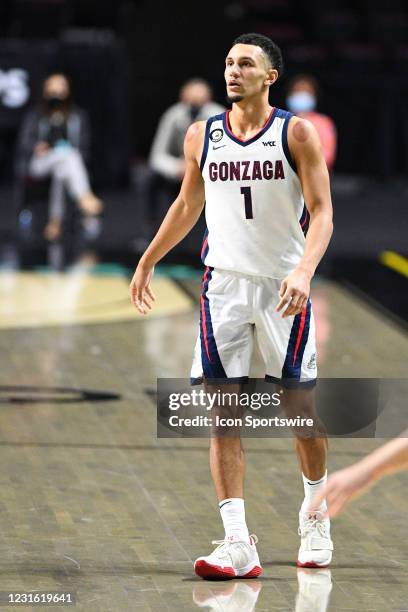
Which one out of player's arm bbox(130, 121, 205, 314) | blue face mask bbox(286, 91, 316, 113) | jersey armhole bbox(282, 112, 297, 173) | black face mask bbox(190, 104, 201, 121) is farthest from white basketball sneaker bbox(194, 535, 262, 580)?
blue face mask bbox(286, 91, 316, 113)

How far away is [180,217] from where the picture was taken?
685cm

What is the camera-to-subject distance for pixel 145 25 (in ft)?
83.6

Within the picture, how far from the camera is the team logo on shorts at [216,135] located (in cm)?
665

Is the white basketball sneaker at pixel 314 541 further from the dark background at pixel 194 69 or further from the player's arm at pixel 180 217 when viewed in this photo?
the dark background at pixel 194 69

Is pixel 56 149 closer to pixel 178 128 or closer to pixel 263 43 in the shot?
pixel 178 128

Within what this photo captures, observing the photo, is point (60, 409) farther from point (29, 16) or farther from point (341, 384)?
point (29, 16)

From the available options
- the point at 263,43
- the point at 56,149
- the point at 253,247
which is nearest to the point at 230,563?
the point at 253,247

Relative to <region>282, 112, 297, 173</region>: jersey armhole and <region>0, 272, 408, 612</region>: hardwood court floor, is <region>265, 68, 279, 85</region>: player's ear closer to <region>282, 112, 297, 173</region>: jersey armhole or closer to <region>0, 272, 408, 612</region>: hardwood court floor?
<region>282, 112, 297, 173</region>: jersey armhole

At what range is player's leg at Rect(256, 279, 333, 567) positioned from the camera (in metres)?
6.65

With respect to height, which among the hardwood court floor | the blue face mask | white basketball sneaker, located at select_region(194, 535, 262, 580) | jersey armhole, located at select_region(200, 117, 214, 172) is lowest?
the hardwood court floor

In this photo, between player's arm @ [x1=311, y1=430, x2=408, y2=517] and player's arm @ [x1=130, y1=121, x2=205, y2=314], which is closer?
player's arm @ [x1=311, y1=430, x2=408, y2=517]

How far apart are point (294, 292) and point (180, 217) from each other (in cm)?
78

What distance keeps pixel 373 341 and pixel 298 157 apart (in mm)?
5938

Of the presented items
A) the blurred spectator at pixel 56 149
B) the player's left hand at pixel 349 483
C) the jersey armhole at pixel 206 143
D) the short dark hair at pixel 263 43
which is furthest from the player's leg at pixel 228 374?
the blurred spectator at pixel 56 149
